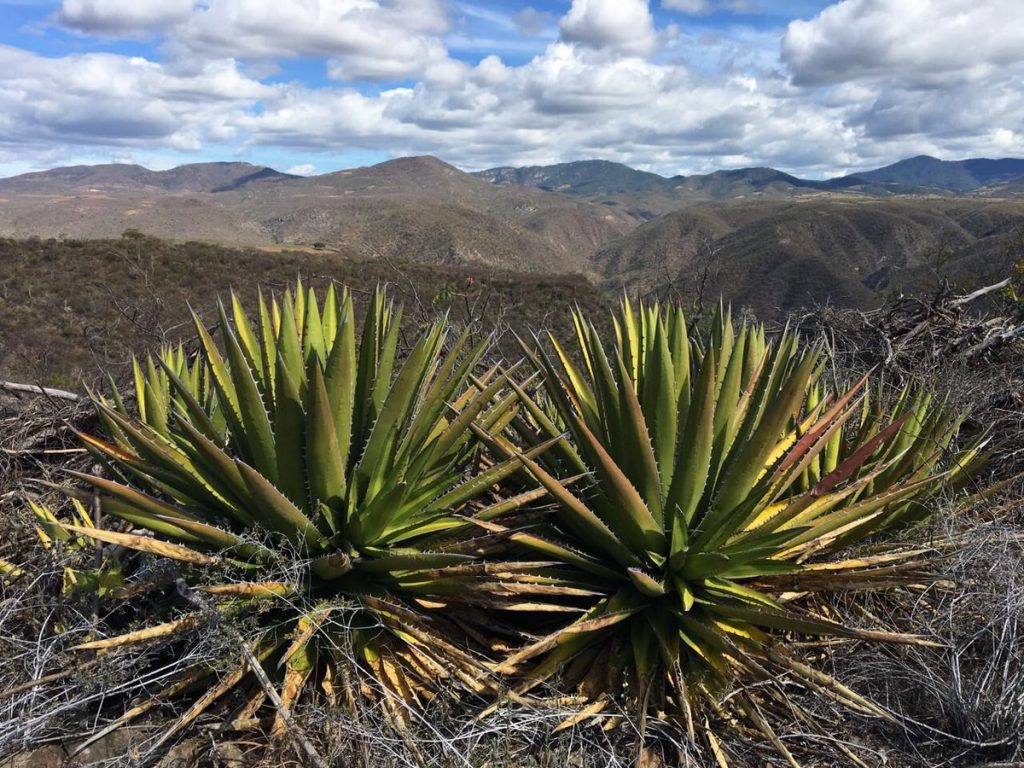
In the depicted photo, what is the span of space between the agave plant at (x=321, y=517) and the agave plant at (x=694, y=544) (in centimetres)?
→ 29

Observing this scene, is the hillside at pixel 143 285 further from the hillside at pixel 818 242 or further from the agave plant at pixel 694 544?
the hillside at pixel 818 242

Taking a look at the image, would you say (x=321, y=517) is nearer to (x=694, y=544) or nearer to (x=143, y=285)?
(x=694, y=544)

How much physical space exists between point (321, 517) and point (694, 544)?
132 centimetres

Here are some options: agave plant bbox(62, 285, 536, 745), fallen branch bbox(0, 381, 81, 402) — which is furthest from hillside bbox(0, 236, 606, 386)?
agave plant bbox(62, 285, 536, 745)

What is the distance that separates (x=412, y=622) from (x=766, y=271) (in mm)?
107696

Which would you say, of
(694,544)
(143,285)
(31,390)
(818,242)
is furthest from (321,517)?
(818,242)

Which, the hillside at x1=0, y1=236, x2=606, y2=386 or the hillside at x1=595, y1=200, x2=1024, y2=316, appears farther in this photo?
the hillside at x1=595, y1=200, x2=1024, y2=316

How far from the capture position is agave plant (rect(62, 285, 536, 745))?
2357 mm

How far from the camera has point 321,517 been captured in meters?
2.57

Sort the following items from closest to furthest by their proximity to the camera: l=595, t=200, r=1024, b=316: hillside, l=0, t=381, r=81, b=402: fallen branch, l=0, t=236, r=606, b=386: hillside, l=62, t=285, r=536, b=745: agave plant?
l=62, t=285, r=536, b=745: agave plant < l=0, t=381, r=81, b=402: fallen branch < l=0, t=236, r=606, b=386: hillside < l=595, t=200, r=1024, b=316: hillside

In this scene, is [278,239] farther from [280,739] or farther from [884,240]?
[280,739]

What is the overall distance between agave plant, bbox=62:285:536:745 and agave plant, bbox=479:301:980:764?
29cm

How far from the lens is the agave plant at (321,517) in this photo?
2357 millimetres

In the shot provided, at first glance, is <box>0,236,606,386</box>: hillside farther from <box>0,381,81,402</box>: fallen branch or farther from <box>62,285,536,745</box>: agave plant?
<box>62,285,536,745</box>: agave plant
